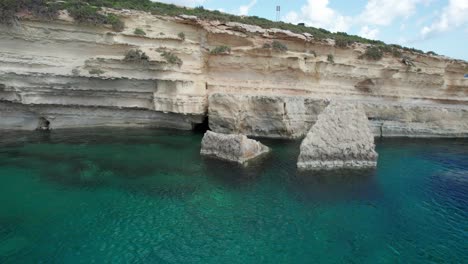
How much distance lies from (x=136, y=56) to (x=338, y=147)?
1381 cm

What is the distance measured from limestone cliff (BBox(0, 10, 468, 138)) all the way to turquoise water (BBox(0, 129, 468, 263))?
4.04 metres

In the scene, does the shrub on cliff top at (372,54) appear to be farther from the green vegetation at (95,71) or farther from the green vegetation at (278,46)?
the green vegetation at (95,71)

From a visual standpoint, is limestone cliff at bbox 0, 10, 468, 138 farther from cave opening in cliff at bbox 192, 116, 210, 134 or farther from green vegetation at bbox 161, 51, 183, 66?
cave opening in cliff at bbox 192, 116, 210, 134

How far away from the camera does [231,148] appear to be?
17.6 metres

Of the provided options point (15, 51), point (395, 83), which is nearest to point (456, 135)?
point (395, 83)

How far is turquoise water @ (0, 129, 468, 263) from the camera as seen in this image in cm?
961

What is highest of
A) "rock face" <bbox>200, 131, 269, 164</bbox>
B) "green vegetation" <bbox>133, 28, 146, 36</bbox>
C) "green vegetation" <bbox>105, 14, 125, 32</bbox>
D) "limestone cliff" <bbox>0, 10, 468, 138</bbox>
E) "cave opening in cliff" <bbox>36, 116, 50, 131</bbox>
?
"green vegetation" <bbox>105, 14, 125, 32</bbox>

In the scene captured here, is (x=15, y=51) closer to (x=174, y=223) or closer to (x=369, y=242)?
(x=174, y=223)

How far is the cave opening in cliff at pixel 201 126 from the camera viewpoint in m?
24.5

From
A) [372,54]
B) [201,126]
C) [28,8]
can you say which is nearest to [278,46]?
[201,126]

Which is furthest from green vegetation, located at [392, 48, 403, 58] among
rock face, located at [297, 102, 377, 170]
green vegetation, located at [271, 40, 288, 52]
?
rock face, located at [297, 102, 377, 170]

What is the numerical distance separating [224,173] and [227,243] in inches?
230

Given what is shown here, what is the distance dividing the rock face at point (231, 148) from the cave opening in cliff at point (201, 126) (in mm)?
5938

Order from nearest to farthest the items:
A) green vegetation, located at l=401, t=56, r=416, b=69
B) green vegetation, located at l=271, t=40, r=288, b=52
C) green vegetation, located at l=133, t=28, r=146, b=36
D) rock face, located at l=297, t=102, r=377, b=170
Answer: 1. rock face, located at l=297, t=102, r=377, b=170
2. green vegetation, located at l=133, t=28, r=146, b=36
3. green vegetation, located at l=271, t=40, r=288, b=52
4. green vegetation, located at l=401, t=56, r=416, b=69
